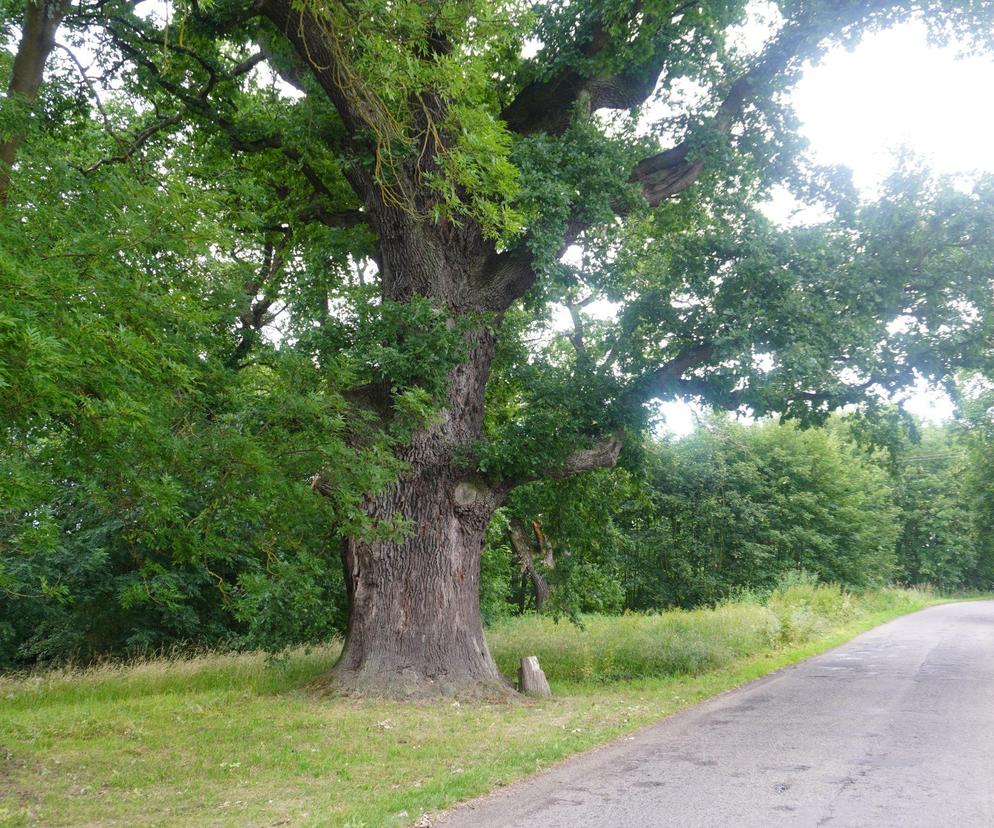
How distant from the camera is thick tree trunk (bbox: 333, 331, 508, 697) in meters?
10.5

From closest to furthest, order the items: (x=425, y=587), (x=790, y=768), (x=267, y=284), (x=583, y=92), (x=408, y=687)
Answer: (x=790, y=768) → (x=408, y=687) → (x=425, y=587) → (x=583, y=92) → (x=267, y=284)

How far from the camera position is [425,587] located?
1079cm

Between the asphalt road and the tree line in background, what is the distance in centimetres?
337

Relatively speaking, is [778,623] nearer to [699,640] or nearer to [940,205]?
[699,640]

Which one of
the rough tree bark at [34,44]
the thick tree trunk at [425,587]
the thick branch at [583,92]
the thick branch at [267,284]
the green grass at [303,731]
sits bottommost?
the green grass at [303,731]

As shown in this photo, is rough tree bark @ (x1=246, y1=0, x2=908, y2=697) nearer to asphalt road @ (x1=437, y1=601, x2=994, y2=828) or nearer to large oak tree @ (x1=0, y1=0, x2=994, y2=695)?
large oak tree @ (x1=0, y1=0, x2=994, y2=695)

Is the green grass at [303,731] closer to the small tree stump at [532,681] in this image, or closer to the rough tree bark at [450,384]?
the small tree stump at [532,681]

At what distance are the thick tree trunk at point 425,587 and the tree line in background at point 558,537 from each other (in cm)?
97

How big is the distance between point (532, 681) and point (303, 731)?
3.79m

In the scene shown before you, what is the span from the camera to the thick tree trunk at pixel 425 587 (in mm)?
10461

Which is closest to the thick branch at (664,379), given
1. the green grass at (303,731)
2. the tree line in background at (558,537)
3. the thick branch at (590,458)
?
the thick branch at (590,458)

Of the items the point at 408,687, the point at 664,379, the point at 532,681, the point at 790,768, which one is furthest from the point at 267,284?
the point at 790,768

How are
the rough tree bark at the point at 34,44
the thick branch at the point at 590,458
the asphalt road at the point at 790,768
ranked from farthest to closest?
1. the thick branch at the point at 590,458
2. the rough tree bark at the point at 34,44
3. the asphalt road at the point at 790,768

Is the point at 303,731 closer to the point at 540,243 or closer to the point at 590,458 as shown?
the point at 590,458
